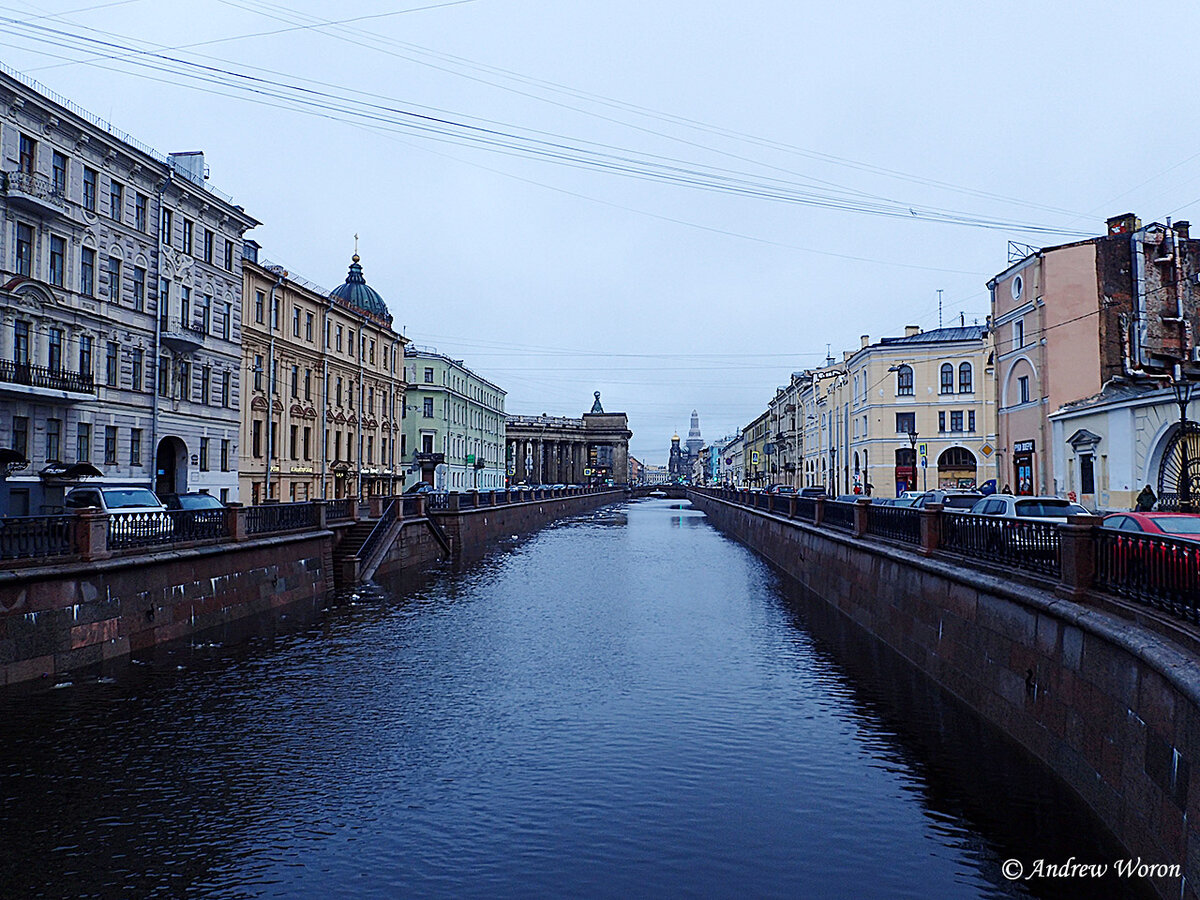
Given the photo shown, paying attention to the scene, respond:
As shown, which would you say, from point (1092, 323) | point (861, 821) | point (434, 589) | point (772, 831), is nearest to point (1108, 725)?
point (861, 821)

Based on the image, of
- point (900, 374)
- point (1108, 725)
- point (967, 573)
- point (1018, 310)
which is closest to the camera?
point (1108, 725)

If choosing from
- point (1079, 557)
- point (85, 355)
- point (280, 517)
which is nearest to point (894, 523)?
point (1079, 557)

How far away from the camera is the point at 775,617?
2412 cm

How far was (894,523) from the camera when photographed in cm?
2023

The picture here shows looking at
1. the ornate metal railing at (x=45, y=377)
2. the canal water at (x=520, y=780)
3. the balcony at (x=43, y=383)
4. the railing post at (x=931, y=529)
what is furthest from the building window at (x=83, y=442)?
the railing post at (x=931, y=529)

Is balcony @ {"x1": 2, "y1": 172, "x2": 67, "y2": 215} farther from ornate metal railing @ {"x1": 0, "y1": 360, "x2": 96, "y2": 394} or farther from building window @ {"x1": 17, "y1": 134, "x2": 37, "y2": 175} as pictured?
ornate metal railing @ {"x1": 0, "y1": 360, "x2": 96, "y2": 394}

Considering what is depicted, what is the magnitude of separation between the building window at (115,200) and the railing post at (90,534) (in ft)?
72.9

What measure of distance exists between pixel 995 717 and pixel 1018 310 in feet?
102

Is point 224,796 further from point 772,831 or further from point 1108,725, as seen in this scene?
point 1108,725

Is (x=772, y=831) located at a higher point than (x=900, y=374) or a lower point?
lower

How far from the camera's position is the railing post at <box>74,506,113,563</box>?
16.0 meters

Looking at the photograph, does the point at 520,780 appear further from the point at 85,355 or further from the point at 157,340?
the point at 157,340

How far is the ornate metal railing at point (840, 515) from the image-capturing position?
2542 centimetres

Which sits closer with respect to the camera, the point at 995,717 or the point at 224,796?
the point at 224,796
